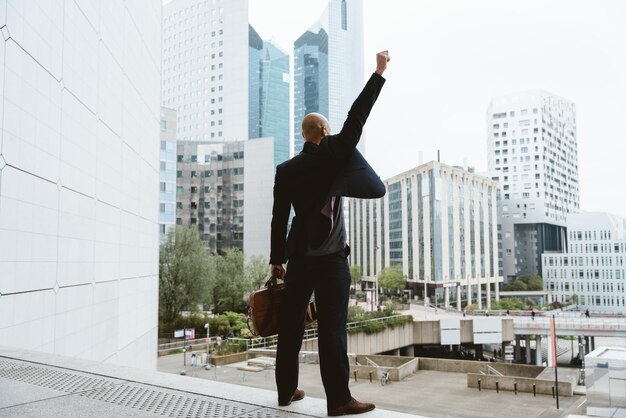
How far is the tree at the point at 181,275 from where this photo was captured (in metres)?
36.7

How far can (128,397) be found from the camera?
3459 mm

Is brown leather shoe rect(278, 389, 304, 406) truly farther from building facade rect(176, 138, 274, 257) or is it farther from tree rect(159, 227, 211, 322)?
building facade rect(176, 138, 274, 257)

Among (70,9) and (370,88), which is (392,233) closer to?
(70,9)

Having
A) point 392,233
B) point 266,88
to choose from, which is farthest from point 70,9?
point 266,88

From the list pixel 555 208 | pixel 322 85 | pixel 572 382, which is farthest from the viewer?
pixel 322 85

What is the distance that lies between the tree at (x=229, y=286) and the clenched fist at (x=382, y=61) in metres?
39.8

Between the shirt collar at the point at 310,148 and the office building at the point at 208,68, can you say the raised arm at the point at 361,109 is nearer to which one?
the shirt collar at the point at 310,148

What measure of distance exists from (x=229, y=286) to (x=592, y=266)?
6809cm

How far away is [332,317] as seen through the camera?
3.12 meters

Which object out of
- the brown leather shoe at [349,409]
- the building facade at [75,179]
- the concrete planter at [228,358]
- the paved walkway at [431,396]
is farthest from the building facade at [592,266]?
the brown leather shoe at [349,409]

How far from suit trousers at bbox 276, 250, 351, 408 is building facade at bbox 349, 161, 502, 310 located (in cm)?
6088

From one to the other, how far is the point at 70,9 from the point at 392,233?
74242 millimetres

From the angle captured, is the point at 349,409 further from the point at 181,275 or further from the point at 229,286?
the point at 229,286

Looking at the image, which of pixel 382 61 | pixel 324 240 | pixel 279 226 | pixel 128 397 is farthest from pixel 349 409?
pixel 382 61
